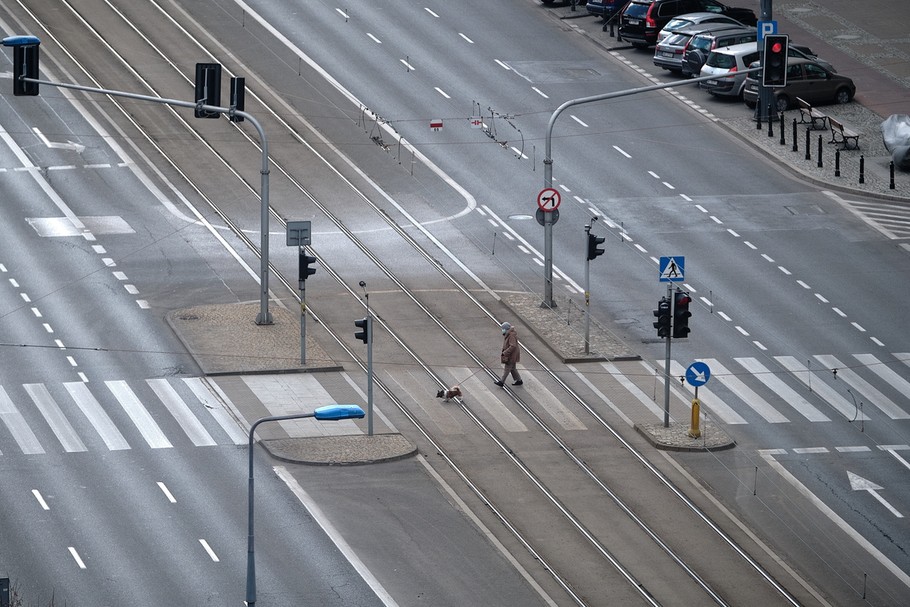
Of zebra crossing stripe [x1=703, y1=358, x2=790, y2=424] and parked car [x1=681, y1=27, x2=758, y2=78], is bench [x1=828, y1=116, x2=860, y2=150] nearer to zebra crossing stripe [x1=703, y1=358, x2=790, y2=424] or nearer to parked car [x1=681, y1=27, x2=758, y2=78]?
parked car [x1=681, y1=27, x2=758, y2=78]

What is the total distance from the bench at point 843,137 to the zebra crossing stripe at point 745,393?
17782 mm

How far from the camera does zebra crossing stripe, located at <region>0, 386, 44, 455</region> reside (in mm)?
34969

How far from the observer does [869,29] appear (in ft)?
228

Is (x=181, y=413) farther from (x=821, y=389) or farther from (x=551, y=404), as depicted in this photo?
(x=821, y=389)

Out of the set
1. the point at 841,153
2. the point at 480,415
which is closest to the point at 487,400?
the point at 480,415

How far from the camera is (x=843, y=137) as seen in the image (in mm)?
56938

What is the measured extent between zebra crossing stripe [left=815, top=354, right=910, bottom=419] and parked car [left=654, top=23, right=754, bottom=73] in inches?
895

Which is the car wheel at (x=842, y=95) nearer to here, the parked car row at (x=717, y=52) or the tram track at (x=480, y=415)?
the parked car row at (x=717, y=52)

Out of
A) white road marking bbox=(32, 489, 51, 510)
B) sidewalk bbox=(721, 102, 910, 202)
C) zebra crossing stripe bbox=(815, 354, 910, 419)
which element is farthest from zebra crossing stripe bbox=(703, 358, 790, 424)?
white road marking bbox=(32, 489, 51, 510)

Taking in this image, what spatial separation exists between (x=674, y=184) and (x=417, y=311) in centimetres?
1276

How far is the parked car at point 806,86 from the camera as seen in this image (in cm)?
5959

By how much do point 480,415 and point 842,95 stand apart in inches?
1100

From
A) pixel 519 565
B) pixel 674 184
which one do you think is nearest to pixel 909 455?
pixel 519 565

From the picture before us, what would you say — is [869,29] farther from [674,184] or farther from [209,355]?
[209,355]
